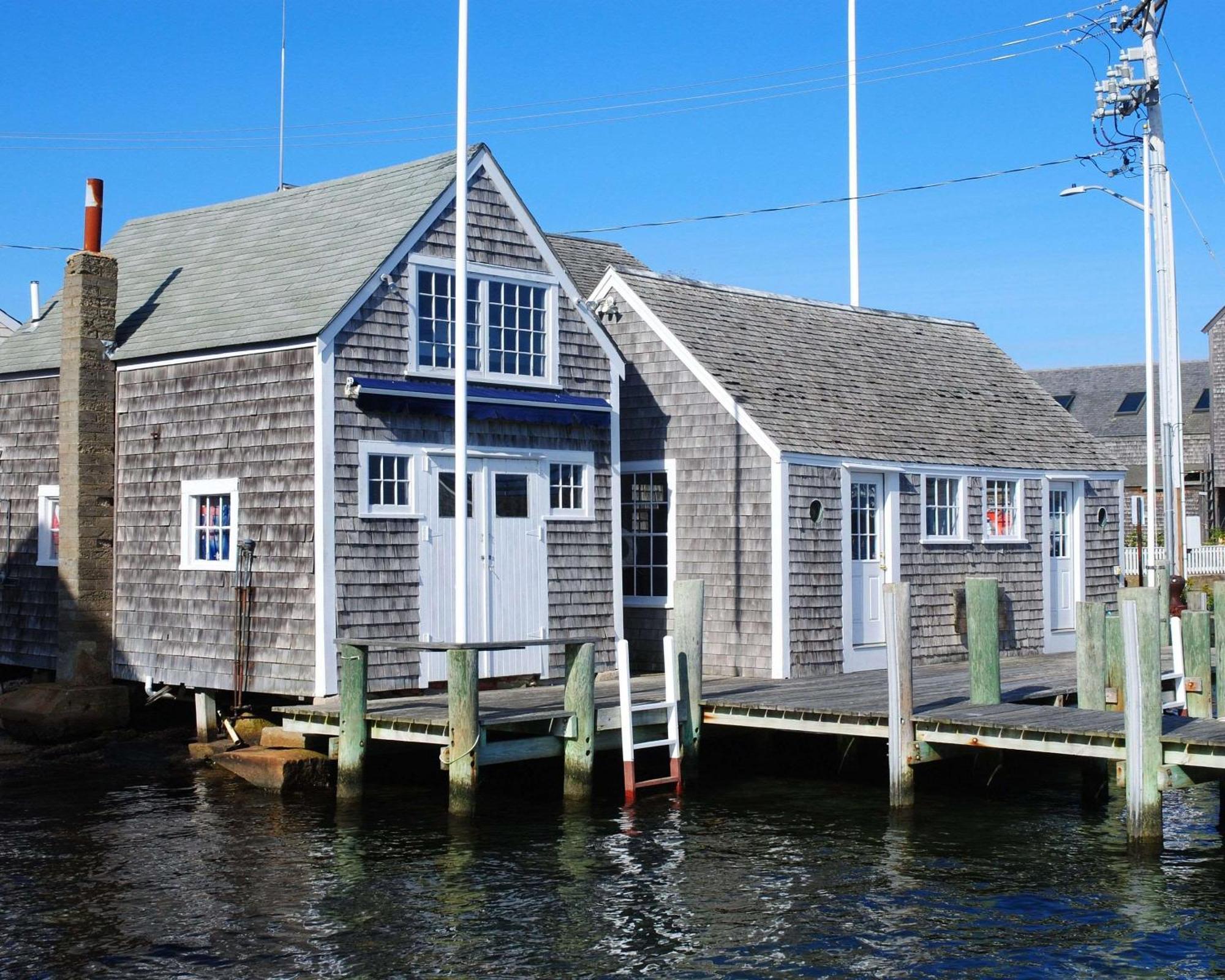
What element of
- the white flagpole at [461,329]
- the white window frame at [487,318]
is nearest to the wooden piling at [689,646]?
the white flagpole at [461,329]

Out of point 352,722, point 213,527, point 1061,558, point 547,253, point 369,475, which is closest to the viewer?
point 352,722

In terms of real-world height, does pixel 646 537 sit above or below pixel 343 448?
below

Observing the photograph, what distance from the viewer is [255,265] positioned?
19344 millimetres

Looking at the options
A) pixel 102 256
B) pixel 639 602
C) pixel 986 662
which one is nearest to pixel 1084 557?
pixel 639 602

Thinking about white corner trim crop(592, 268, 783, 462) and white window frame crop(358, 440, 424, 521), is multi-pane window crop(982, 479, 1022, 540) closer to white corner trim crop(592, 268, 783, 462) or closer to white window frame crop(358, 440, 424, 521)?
white corner trim crop(592, 268, 783, 462)

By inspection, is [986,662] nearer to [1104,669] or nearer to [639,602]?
[1104,669]

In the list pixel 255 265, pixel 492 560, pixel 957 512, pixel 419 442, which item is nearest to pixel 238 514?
pixel 419 442

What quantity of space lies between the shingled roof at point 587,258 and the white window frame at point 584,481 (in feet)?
A: 17.2

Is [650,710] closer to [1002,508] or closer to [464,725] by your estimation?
[464,725]

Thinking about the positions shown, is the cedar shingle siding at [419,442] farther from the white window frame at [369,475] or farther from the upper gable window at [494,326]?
the upper gable window at [494,326]

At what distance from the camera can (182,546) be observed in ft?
60.3

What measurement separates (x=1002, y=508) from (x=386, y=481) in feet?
32.1

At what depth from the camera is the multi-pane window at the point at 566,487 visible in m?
19.2

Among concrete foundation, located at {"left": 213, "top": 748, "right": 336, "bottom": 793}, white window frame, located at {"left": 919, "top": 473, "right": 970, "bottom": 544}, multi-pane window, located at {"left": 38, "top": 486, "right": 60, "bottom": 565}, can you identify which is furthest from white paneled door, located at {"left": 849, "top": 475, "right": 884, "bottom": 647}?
multi-pane window, located at {"left": 38, "top": 486, "right": 60, "bottom": 565}
